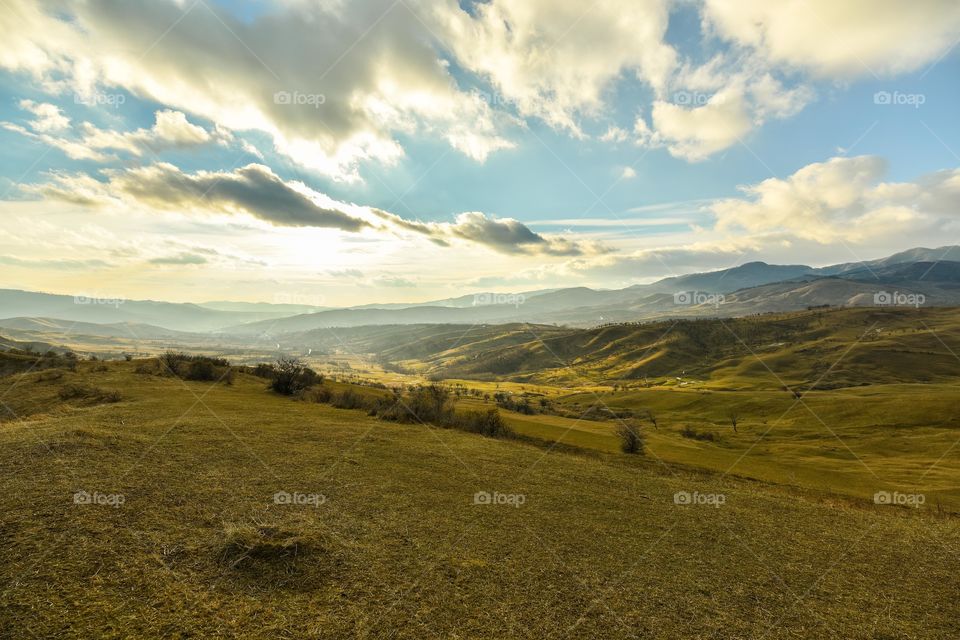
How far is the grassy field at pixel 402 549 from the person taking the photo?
9.42 m

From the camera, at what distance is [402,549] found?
42.6ft

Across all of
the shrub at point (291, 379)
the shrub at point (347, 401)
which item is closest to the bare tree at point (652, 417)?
the shrub at point (347, 401)

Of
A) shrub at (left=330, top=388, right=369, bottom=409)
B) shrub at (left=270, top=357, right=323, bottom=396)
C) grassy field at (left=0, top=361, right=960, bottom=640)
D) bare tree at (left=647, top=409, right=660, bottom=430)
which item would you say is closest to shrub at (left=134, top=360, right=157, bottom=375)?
shrub at (left=270, top=357, right=323, bottom=396)

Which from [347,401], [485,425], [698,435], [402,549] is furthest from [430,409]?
[698,435]

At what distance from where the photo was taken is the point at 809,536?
18.4 m

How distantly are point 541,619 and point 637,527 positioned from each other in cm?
875

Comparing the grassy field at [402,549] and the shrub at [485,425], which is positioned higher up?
the grassy field at [402,549]

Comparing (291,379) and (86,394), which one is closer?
(86,394)

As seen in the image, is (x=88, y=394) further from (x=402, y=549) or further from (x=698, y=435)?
(x=698, y=435)

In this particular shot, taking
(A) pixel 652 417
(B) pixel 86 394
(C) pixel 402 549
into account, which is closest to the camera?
(C) pixel 402 549

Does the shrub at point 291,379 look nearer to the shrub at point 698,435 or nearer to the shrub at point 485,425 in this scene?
the shrub at point 485,425

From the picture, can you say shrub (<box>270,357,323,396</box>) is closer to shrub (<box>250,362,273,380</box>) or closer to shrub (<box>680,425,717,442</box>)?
shrub (<box>250,362,273,380</box>)

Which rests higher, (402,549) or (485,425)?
(402,549)

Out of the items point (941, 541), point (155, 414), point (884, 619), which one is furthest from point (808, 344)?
point (155, 414)
